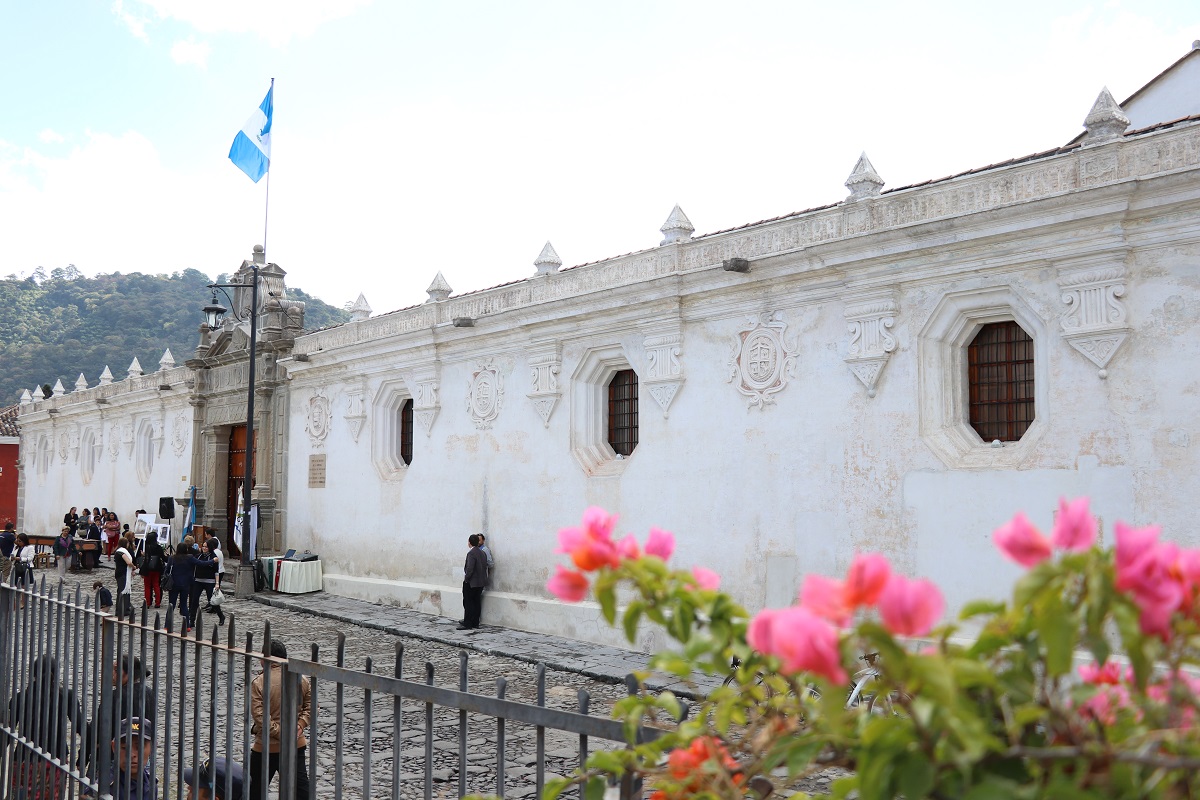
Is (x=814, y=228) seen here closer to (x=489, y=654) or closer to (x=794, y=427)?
(x=794, y=427)

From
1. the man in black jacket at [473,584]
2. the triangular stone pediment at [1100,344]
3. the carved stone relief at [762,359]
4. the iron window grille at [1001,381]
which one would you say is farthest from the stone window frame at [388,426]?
the triangular stone pediment at [1100,344]

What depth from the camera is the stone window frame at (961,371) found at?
827 cm

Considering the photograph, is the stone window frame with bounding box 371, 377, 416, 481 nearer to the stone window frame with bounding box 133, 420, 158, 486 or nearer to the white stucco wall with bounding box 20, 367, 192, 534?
the white stucco wall with bounding box 20, 367, 192, 534

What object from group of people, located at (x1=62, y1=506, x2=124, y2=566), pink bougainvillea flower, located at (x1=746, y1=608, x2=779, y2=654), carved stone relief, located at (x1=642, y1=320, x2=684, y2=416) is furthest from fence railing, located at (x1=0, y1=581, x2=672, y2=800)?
group of people, located at (x1=62, y1=506, x2=124, y2=566)

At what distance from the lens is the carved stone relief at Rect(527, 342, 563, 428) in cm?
1285

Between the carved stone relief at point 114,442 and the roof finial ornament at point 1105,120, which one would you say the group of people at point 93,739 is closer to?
the roof finial ornament at point 1105,120

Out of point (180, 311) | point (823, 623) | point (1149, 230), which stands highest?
point (180, 311)

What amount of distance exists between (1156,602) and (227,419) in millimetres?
21756

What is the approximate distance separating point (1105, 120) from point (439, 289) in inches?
Result: 404

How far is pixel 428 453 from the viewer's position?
593 inches

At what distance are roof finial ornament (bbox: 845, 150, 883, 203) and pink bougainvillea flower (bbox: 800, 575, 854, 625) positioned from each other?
902cm

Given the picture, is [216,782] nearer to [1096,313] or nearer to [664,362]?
[1096,313]

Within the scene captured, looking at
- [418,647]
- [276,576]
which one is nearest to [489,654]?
[418,647]

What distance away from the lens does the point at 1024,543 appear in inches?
44.4
